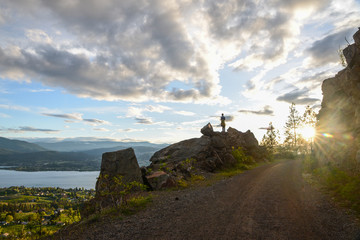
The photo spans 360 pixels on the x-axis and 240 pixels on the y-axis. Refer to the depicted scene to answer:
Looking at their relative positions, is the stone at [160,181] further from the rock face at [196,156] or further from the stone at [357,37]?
the stone at [357,37]

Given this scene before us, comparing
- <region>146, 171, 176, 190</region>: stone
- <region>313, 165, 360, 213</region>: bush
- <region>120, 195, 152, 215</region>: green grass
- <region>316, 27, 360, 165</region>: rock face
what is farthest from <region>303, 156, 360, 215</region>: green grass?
<region>146, 171, 176, 190</region>: stone

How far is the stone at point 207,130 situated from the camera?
36375 millimetres

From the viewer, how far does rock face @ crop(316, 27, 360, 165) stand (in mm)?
17031

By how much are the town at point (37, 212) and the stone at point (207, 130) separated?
21.5m

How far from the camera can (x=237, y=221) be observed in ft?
28.8

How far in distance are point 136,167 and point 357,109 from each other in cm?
2140

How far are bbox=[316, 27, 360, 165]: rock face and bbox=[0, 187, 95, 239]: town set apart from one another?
71.6 feet

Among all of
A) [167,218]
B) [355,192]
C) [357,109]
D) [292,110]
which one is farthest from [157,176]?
[292,110]

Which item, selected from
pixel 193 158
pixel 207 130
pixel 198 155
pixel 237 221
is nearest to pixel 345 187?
pixel 237 221

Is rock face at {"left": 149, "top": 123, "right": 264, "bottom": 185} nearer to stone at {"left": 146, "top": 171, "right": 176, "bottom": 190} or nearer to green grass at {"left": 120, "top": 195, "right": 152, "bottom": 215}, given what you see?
stone at {"left": 146, "top": 171, "right": 176, "bottom": 190}

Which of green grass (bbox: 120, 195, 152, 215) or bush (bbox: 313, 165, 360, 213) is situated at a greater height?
bush (bbox: 313, 165, 360, 213)

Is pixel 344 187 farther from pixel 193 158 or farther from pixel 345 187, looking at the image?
pixel 193 158

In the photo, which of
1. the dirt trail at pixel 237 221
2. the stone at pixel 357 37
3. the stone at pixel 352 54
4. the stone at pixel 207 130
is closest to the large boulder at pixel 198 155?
the stone at pixel 207 130

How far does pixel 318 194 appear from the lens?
1328 cm
